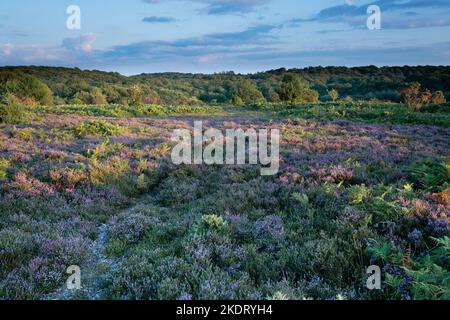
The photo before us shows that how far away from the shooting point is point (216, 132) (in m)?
18.9

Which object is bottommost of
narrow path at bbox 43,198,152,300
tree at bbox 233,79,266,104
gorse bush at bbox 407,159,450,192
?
narrow path at bbox 43,198,152,300

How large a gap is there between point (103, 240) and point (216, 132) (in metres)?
12.6

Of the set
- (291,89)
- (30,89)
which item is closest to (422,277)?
(30,89)

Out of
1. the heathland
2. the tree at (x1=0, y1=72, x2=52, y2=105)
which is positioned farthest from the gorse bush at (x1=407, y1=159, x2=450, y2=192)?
the tree at (x1=0, y1=72, x2=52, y2=105)

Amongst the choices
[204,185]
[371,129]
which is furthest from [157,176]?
[371,129]

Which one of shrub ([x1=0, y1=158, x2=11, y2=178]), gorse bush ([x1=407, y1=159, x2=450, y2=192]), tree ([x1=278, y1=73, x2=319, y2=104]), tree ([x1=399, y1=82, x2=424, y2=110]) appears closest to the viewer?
gorse bush ([x1=407, y1=159, x2=450, y2=192])

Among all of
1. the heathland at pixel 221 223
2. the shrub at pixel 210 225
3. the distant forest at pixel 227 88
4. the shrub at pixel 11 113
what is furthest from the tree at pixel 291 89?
the shrub at pixel 210 225

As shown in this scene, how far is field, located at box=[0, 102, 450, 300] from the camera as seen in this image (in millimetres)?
4949

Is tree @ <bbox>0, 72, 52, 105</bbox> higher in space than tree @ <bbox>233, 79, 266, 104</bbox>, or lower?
lower

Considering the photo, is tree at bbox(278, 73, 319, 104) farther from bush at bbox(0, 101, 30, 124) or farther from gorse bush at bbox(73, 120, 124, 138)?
bush at bbox(0, 101, 30, 124)

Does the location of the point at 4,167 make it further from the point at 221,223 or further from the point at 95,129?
the point at 95,129

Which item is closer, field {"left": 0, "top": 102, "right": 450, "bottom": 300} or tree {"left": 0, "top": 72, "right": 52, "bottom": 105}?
field {"left": 0, "top": 102, "right": 450, "bottom": 300}

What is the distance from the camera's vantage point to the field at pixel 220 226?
4.95 metres
